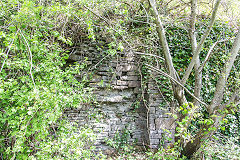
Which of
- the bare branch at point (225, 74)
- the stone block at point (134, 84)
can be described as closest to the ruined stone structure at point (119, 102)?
the stone block at point (134, 84)

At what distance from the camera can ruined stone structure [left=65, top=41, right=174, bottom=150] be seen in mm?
3582

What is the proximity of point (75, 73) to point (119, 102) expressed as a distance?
141 centimetres

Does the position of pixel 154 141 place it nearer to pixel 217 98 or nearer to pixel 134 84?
pixel 134 84

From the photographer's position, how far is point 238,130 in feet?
12.4

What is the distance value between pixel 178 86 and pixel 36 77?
8.08 ft

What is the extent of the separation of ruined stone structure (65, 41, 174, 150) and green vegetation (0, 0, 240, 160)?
0.67 ft

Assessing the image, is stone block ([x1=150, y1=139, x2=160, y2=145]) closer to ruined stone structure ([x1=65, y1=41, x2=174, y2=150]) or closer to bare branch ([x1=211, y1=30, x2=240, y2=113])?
ruined stone structure ([x1=65, y1=41, x2=174, y2=150])

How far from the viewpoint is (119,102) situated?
12.5 ft

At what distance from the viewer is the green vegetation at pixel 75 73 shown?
2.01m

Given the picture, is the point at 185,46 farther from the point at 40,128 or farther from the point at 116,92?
the point at 40,128

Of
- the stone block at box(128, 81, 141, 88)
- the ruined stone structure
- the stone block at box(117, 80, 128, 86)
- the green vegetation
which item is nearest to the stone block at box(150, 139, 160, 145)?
the ruined stone structure

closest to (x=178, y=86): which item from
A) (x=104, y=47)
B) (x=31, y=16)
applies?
(x=104, y=47)

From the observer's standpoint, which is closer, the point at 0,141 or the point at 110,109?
the point at 0,141

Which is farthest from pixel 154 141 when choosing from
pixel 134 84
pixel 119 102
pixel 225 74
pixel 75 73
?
pixel 75 73
